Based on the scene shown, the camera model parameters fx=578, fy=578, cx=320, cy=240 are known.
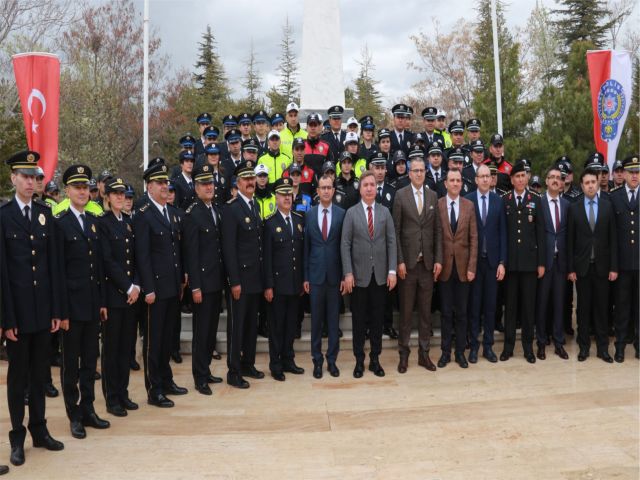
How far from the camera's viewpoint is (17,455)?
4.07m

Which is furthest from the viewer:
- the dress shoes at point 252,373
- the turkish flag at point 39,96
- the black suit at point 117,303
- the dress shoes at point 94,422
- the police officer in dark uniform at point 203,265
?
the turkish flag at point 39,96

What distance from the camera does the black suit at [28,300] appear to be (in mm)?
4059

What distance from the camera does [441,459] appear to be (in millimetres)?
3977

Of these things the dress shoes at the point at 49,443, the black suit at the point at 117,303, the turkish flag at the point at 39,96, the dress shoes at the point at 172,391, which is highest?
the turkish flag at the point at 39,96

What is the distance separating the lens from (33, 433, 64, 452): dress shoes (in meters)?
4.30

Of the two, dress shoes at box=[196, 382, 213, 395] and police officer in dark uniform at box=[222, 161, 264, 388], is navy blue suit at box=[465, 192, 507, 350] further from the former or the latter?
dress shoes at box=[196, 382, 213, 395]

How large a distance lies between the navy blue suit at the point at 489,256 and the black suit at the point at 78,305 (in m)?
3.96

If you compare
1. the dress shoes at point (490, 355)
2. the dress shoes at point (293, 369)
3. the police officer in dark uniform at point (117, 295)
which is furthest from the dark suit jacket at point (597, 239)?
the police officer in dark uniform at point (117, 295)

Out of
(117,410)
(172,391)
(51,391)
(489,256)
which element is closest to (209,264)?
(172,391)

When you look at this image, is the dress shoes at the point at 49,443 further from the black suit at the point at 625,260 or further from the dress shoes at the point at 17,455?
the black suit at the point at 625,260

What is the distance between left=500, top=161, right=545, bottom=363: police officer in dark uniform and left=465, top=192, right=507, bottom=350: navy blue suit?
0.30ft

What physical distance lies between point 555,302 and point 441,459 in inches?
127

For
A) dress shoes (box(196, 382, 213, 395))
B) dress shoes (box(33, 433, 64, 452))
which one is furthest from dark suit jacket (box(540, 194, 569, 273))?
dress shoes (box(33, 433, 64, 452))

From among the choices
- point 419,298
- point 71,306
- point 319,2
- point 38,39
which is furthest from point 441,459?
point 38,39
